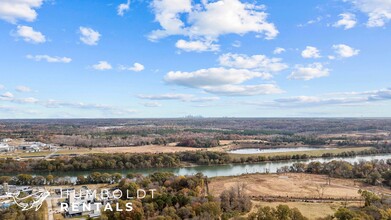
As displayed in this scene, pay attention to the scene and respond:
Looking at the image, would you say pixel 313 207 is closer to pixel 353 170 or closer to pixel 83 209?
pixel 353 170

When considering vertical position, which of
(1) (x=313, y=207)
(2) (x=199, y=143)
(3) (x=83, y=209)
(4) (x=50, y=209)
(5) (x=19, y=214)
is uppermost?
(2) (x=199, y=143)

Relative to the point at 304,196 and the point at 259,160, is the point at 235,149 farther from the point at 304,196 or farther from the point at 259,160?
the point at 304,196

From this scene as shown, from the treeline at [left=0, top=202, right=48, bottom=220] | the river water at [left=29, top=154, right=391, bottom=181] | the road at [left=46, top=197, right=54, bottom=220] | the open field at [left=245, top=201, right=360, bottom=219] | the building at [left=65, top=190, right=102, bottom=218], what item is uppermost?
the treeline at [left=0, top=202, right=48, bottom=220]

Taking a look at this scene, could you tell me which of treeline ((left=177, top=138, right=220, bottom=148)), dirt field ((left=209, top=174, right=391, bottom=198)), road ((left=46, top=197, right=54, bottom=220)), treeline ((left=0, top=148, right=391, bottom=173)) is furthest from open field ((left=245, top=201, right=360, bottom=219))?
treeline ((left=177, top=138, right=220, bottom=148))

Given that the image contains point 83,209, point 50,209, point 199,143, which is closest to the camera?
point 83,209

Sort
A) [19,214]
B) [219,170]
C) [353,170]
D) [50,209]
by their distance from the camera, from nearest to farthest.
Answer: [19,214], [50,209], [353,170], [219,170]

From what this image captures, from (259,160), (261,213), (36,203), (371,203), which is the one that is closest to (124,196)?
(36,203)

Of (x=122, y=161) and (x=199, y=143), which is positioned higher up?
(x=199, y=143)

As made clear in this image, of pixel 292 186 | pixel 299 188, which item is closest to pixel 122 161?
pixel 292 186

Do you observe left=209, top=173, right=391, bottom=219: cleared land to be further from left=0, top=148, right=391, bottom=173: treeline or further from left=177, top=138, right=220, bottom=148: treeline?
left=177, top=138, right=220, bottom=148: treeline
